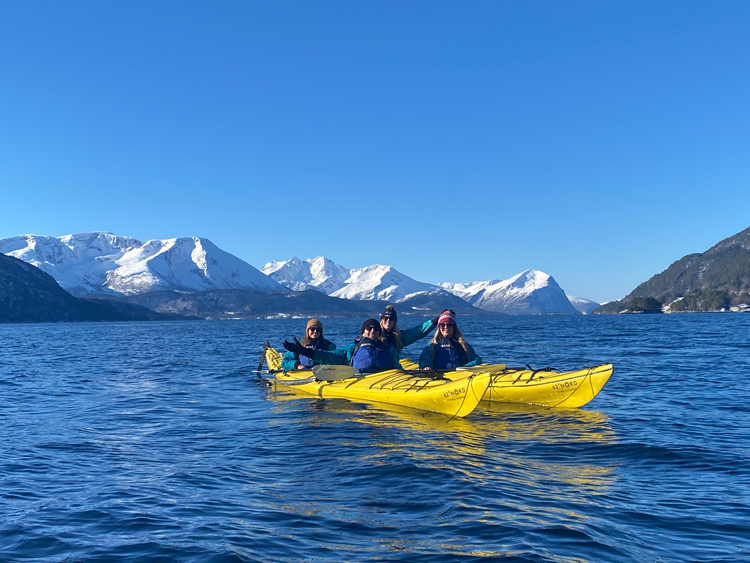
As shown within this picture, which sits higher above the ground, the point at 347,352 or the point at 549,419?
the point at 347,352

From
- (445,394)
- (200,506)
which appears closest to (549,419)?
(445,394)

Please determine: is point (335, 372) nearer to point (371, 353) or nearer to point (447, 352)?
point (371, 353)

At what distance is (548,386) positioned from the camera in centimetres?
1681

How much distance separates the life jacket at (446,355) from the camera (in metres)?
18.3

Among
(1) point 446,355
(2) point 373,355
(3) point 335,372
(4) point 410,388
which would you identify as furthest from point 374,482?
(2) point 373,355

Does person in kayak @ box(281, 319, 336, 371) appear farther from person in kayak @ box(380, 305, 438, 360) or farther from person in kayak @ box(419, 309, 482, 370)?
person in kayak @ box(419, 309, 482, 370)

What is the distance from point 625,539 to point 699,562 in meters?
0.83

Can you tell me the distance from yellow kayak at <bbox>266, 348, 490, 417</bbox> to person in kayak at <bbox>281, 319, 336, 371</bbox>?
1.16 meters

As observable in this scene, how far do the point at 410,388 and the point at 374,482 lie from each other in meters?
7.02

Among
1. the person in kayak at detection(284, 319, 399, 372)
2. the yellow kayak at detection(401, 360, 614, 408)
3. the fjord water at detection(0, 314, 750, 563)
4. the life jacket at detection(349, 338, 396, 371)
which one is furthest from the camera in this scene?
the life jacket at detection(349, 338, 396, 371)

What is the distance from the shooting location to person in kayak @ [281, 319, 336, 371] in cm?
2077

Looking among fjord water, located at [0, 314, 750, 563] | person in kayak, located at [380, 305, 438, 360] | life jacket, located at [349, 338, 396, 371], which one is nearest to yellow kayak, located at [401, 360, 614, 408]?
fjord water, located at [0, 314, 750, 563]

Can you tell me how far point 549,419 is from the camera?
1536 cm

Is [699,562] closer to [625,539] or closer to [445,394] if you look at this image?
[625,539]
